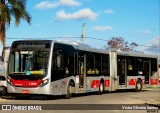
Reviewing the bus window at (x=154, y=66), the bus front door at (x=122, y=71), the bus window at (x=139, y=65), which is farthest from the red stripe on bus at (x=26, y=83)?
the bus window at (x=154, y=66)

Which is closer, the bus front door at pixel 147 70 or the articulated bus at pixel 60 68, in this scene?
the articulated bus at pixel 60 68

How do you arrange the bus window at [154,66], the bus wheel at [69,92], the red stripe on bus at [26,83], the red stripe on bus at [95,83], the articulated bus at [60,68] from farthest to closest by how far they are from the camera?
1. the bus window at [154,66]
2. the red stripe on bus at [95,83]
3. the bus wheel at [69,92]
4. the articulated bus at [60,68]
5. the red stripe on bus at [26,83]

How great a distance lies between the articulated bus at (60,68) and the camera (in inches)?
888

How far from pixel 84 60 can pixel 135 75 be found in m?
8.26

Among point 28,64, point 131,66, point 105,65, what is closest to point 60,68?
point 28,64

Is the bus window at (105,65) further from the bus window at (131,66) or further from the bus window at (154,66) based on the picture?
the bus window at (154,66)

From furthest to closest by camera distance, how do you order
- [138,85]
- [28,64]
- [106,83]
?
[138,85]
[106,83]
[28,64]

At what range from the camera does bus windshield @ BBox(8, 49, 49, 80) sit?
2258 cm

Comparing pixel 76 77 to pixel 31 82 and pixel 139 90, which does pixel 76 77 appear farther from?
pixel 139 90

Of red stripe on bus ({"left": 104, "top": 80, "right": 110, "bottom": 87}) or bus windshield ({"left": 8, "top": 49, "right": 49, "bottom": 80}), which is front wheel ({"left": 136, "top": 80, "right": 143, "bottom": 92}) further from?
bus windshield ({"left": 8, "top": 49, "right": 49, "bottom": 80})

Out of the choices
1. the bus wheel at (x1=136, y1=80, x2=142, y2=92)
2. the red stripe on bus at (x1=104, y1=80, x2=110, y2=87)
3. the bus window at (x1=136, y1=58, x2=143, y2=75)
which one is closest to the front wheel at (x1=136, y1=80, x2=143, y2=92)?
the bus wheel at (x1=136, y1=80, x2=142, y2=92)

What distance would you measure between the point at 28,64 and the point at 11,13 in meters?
12.1

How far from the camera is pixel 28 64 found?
23.0 meters

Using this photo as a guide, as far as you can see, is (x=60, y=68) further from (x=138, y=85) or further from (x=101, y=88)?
(x=138, y=85)
